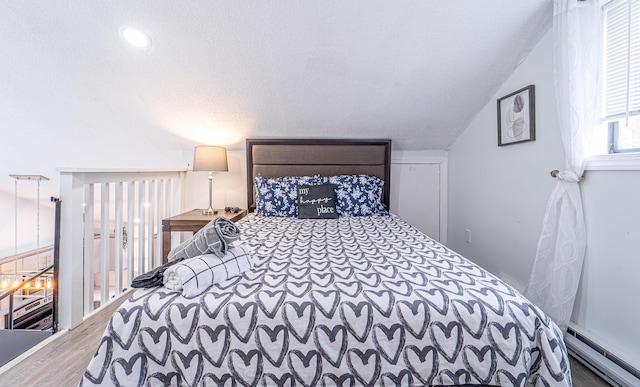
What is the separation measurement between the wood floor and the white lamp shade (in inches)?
56.3

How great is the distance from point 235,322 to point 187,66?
6.37 feet

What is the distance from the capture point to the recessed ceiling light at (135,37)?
1.84m

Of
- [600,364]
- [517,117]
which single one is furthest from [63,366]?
[517,117]

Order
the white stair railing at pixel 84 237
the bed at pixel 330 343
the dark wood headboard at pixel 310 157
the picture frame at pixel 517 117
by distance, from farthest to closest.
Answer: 1. the dark wood headboard at pixel 310 157
2. the picture frame at pixel 517 117
3. the white stair railing at pixel 84 237
4. the bed at pixel 330 343

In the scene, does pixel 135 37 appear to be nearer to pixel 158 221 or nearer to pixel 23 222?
pixel 158 221

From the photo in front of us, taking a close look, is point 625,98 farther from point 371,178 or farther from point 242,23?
point 242,23

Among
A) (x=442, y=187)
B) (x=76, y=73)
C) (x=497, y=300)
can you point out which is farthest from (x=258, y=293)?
(x=442, y=187)

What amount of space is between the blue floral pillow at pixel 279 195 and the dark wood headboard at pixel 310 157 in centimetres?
26

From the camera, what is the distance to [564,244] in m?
1.53

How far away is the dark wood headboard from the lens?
2.84 metres

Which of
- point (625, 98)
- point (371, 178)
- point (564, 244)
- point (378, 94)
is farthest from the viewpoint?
point (371, 178)

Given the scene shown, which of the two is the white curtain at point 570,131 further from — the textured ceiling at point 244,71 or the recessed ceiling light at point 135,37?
the recessed ceiling light at point 135,37

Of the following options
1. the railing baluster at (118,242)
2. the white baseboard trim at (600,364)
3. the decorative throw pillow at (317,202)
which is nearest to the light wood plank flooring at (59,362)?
the railing baluster at (118,242)

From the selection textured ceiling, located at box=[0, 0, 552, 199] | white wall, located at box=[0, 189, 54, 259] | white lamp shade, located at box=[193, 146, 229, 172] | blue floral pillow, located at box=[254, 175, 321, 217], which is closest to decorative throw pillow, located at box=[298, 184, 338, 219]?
blue floral pillow, located at box=[254, 175, 321, 217]
